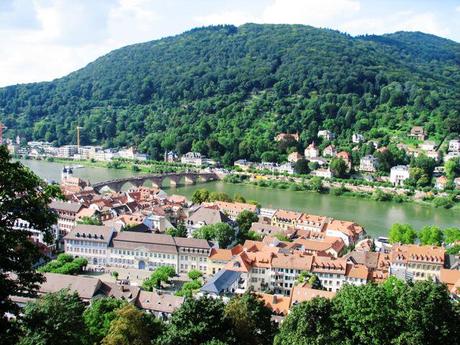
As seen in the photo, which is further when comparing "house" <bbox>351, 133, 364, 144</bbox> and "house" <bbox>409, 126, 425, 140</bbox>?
"house" <bbox>351, 133, 364, 144</bbox>

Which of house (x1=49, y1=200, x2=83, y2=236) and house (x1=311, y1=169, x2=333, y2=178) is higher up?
house (x1=311, y1=169, x2=333, y2=178)

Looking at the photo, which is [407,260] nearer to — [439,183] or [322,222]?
[322,222]

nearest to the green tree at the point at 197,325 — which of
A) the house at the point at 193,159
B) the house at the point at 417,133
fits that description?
the house at the point at 193,159

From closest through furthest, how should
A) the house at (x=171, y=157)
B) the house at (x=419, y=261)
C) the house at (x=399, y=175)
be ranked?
the house at (x=419, y=261) → the house at (x=399, y=175) → the house at (x=171, y=157)

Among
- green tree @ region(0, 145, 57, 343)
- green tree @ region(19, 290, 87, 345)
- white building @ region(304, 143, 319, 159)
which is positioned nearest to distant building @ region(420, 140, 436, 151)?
white building @ region(304, 143, 319, 159)

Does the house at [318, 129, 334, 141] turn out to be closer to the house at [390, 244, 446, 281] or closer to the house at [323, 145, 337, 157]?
the house at [323, 145, 337, 157]

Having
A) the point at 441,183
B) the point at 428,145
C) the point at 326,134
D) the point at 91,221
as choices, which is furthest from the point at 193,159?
the point at 91,221

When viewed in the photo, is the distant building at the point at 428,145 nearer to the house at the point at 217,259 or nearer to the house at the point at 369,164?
the house at the point at 369,164
